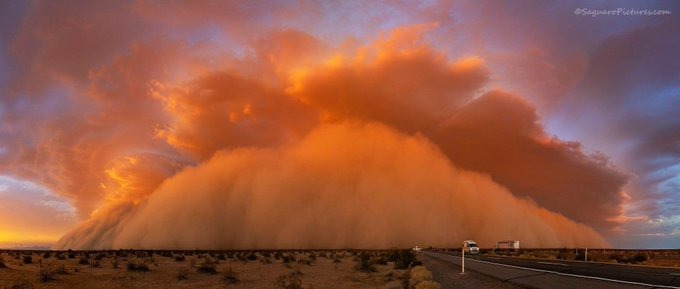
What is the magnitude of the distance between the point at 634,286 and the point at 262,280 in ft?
77.6

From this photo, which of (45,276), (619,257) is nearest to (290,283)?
(45,276)

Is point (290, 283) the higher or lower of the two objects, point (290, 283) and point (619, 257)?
the higher

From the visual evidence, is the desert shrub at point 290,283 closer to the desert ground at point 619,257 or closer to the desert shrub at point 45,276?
the desert shrub at point 45,276

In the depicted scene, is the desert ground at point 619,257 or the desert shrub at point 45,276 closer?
the desert shrub at point 45,276

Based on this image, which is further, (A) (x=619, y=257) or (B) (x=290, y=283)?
(A) (x=619, y=257)

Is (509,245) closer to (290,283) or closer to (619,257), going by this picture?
(619,257)

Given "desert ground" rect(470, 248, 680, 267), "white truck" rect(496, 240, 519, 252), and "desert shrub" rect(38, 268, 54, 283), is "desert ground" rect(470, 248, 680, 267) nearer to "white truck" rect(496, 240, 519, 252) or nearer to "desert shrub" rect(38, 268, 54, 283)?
"white truck" rect(496, 240, 519, 252)

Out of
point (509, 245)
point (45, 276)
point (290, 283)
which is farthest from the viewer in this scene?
point (509, 245)

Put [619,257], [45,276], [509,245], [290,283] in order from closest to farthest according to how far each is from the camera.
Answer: [290,283] → [45,276] → [619,257] → [509,245]

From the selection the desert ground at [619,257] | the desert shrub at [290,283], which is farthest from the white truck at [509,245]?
the desert shrub at [290,283]

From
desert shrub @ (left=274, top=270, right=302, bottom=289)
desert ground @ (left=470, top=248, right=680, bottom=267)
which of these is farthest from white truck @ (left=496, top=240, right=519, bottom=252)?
desert shrub @ (left=274, top=270, right=302, bottom=289)

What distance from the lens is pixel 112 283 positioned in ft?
89.4

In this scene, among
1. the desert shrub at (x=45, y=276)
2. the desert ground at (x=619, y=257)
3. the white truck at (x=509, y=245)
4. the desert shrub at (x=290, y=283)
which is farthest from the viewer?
the white truck at (x=509, y=245)

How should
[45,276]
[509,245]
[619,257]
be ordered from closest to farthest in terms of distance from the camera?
[45,276] < [619,257] < [509,245]
